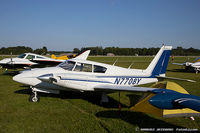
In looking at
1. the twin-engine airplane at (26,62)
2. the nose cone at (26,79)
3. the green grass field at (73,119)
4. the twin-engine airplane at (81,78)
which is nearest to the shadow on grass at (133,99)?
the green grass field at (73,119)

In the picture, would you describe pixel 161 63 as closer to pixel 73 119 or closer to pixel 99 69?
pixel 99 69

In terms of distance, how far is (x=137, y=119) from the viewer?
213 inches

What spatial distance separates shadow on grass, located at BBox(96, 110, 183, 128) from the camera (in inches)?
195

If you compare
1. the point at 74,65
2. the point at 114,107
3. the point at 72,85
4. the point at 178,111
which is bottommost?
the point at 114,107

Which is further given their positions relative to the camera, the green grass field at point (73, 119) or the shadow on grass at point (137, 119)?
the shadow on grass at point (137, 119)

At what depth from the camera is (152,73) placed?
819 cm

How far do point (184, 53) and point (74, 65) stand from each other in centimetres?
11326

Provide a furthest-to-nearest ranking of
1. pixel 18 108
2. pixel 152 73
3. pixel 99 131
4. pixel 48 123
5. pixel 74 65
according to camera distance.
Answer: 1. pixel 152 73
2. pixel 74 65
3. pixel 18 108
4. pixel 48 123
5. pixel 99 131

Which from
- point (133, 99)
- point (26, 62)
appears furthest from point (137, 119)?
point (26, 62)

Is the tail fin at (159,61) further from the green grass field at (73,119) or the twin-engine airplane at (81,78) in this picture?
the green grass field at (73,119)

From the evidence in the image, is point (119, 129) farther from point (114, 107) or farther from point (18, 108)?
point (18, 108)

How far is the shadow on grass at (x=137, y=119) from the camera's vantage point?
4.96 m

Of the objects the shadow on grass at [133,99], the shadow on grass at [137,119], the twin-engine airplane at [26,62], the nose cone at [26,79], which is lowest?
the shadow on grass at [133,99]

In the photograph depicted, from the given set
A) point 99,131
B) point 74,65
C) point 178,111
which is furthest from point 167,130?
point 74,65
